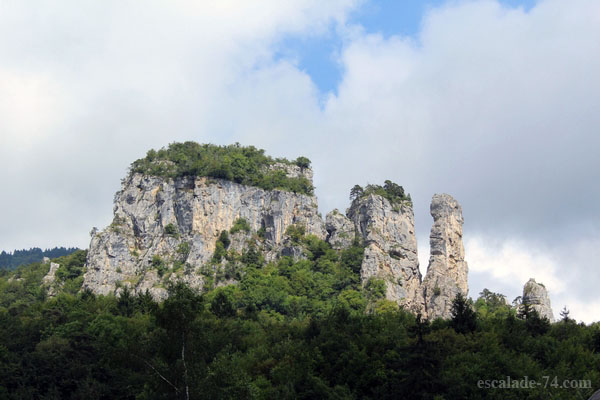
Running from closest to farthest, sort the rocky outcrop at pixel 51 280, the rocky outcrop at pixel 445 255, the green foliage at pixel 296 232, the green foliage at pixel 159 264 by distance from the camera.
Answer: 1. the rocky outcrop at pixel 445 255
2. the green foliage at pixel 159 264
3. the rocky outcrop at pixel 51 280
4. the green foliage at pixel 296 232

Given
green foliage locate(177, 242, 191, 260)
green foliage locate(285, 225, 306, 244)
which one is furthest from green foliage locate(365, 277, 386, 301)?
green foliage locate(177, 242, 191, 260)

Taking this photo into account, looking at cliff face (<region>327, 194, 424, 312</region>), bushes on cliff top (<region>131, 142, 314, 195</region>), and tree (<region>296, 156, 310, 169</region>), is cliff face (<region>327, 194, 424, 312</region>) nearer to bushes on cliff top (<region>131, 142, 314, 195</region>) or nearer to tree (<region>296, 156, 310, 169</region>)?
bushes on cliff top (<region>131, 142, 314, 195</region>)

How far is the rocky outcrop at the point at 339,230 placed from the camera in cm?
11188

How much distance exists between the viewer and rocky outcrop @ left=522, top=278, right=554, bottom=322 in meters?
93.8

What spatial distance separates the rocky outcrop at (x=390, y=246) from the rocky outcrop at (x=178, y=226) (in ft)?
24.6

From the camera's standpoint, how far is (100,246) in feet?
345

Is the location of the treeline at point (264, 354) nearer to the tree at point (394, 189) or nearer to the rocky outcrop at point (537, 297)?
the rocky outcrop at point (537, 297)

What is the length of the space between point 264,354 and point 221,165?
56937 millimetres

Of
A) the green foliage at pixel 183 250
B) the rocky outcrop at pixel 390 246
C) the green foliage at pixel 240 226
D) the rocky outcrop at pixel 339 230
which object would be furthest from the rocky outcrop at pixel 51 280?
the rocky outcrop at pixel 390 246

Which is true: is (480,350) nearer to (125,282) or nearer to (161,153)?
(125,282)

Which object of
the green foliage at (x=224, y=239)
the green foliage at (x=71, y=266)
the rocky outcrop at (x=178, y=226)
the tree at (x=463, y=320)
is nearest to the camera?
the tree at (x=463, y=320)

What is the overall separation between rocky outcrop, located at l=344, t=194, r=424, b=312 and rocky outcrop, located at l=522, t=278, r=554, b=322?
13232 mm

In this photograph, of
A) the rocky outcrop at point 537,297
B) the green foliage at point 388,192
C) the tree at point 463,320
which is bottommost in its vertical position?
the tree at point 463,320

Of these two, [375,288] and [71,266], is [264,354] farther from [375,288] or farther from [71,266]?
[71,266]
